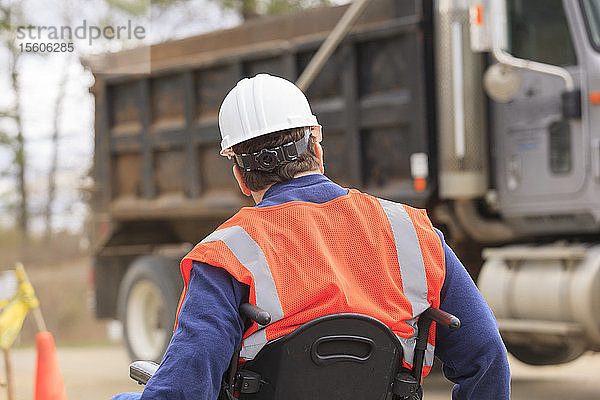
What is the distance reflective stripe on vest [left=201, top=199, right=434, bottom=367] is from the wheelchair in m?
0.04

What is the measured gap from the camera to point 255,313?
227 centimetres

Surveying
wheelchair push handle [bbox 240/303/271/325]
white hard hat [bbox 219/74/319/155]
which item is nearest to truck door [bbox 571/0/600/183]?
white hard hat [bbox 219/74/319/155]

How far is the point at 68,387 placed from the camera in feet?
27.3

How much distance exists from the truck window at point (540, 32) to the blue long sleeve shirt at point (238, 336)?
4490mm

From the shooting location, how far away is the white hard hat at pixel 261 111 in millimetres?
2537

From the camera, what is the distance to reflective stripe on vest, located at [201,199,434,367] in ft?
7.63

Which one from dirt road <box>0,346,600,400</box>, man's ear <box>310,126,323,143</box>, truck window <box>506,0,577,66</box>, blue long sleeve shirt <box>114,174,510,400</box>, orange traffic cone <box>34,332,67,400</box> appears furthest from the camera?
dirt road <box>0,346,600,400</box>

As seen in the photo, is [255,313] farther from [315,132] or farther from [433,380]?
[433,380]

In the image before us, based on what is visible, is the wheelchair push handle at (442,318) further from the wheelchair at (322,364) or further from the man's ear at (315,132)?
the man's ear at (315,132)

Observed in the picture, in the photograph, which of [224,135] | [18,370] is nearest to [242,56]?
[18,370]

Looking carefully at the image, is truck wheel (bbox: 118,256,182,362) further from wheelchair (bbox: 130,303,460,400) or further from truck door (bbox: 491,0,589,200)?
wheelchair (bbox: 130,303,460,400)

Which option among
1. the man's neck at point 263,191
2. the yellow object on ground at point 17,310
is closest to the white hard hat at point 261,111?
the man's neck at point 263,191

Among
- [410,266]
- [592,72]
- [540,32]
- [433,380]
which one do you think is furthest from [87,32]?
[410,266]

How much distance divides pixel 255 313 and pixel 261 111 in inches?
21.0
